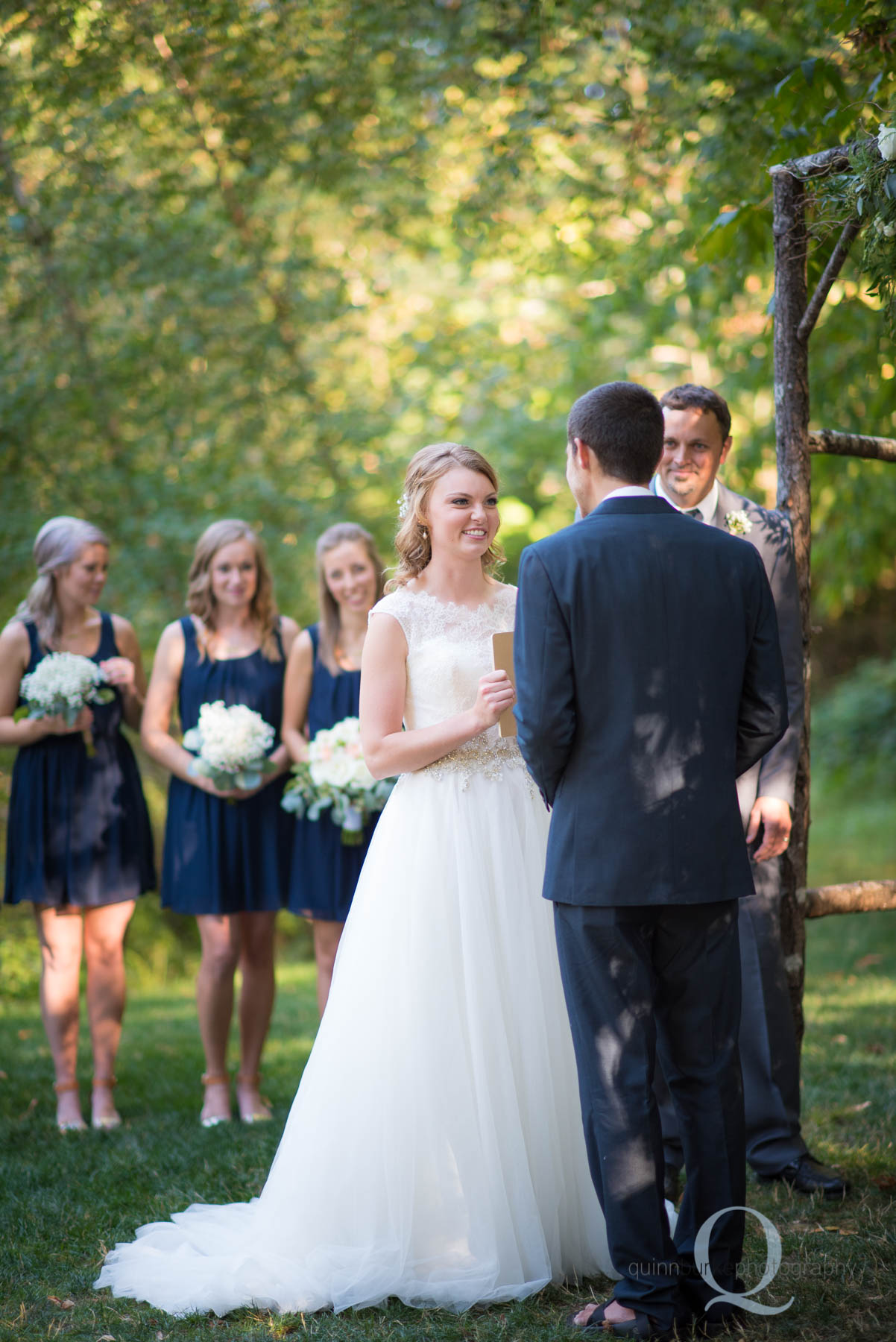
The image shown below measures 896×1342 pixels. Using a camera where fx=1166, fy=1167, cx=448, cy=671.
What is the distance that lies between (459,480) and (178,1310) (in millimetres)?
2477

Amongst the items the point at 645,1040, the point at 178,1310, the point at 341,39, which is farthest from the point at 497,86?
the point at 178,1310

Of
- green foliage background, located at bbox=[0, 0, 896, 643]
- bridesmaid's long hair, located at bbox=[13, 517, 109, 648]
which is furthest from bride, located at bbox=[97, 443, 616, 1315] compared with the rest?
green foliage background, located at bbox=[0, 0, 896, 643]

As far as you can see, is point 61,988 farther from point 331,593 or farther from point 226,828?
point 331,593

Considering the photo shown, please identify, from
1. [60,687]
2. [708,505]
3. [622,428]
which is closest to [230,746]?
[60,687]

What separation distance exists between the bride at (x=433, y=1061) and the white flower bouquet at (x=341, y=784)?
44.3 inches

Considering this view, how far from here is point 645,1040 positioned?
2.81m

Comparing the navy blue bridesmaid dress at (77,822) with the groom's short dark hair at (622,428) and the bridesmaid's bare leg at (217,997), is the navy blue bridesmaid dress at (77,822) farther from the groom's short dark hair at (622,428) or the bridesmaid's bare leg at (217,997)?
the groom's short dark hair at (622,428)

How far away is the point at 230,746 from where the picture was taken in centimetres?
486

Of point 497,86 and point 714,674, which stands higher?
point 497,86

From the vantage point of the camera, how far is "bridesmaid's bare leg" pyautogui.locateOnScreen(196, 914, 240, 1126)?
5.07m

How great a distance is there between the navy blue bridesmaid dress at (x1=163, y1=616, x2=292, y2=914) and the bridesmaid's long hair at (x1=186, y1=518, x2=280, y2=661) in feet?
0.19

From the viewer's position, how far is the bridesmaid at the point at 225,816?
508 centimetres

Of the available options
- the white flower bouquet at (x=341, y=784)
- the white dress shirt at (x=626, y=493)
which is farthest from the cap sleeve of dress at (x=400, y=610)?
the white flower bouquet at (x=341, y=784)

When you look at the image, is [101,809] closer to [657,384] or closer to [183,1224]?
[183,1224]
